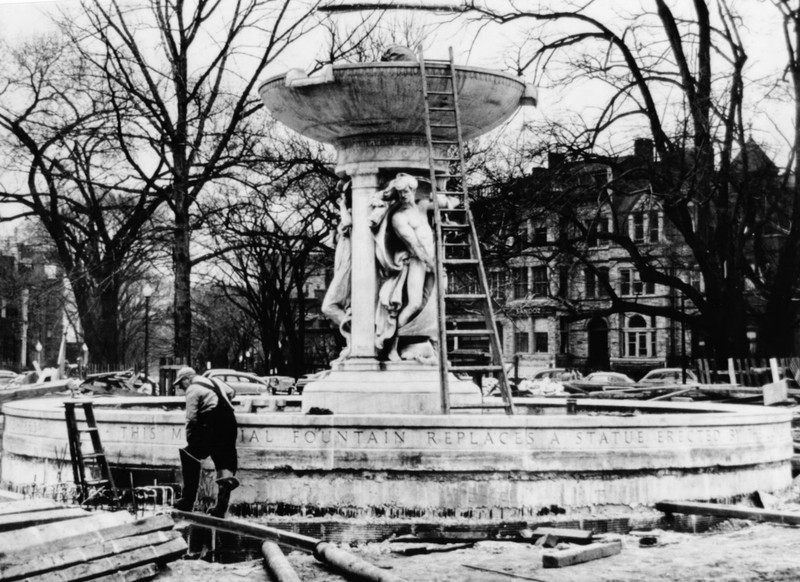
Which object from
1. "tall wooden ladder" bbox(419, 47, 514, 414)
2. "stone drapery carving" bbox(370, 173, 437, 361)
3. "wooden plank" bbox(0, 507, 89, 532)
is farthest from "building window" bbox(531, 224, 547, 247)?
"wooden plank" bbox(0, 507, 89, 532)

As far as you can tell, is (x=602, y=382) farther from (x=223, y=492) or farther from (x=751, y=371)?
(x=223, y=492)

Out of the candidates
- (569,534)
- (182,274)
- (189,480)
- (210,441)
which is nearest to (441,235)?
(210,441)

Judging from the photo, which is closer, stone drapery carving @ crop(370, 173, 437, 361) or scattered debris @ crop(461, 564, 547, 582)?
→ scattered debris @ crop(461, 564, 547, 582)

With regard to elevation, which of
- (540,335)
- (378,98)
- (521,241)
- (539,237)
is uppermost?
(539,237)

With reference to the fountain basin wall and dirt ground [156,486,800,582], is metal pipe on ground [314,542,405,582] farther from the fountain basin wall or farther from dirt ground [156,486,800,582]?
the fountain basin wall

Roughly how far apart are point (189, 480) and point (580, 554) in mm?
3462

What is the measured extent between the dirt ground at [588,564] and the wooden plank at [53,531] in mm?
536

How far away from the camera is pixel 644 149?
2966 cm

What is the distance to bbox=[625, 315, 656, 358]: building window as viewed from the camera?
5591cm

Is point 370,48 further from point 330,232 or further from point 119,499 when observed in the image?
point 119,499

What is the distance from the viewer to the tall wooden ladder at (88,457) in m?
10.6

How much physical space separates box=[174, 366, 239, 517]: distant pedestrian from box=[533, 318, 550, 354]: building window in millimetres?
53910

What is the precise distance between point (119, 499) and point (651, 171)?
68.2 feet

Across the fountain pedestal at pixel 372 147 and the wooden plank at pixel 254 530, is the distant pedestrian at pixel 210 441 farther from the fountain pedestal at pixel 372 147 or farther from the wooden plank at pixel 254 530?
the fountain pedestal at pixel 372 147
